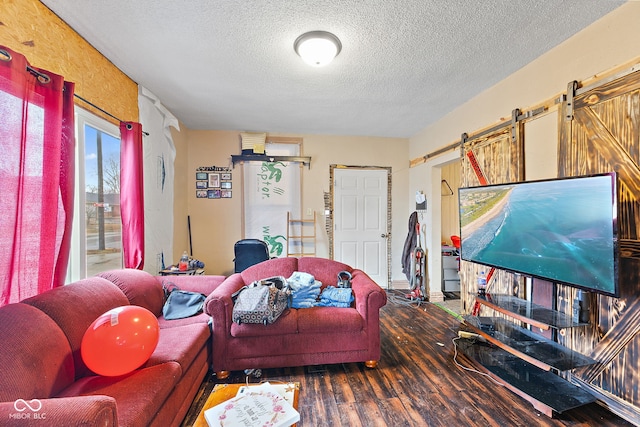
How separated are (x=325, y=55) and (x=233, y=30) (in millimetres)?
694

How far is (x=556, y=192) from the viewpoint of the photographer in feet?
5.65

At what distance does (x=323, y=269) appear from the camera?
272cm

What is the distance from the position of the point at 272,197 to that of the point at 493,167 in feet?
10.0

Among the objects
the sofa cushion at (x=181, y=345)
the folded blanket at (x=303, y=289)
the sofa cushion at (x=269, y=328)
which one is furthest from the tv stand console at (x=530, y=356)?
the sofa cushion at (x=181, y=345)

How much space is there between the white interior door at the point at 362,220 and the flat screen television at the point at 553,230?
2036 mm

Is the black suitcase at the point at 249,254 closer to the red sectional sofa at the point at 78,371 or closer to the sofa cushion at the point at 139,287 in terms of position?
the sofa cushion at the point at 139,287

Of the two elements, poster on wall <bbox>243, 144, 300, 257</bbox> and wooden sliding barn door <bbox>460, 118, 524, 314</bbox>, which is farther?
poster on wall <bbox>243, 144, 300, 257</bbox>

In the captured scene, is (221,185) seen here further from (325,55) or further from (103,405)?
(103,405)

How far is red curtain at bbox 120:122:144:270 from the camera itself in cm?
229

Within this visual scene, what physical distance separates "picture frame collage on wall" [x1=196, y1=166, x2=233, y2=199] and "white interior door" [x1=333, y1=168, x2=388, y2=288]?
179 centimetres

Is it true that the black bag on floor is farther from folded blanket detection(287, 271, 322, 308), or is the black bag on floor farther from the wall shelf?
the wall shelf

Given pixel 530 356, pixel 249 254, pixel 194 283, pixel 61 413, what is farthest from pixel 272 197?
pixel 530 356

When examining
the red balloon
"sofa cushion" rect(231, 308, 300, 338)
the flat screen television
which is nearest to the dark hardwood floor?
"sofa cushion" rect(231, 308, 300, 338)

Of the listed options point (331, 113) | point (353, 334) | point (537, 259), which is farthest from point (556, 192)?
point (331, 113)
